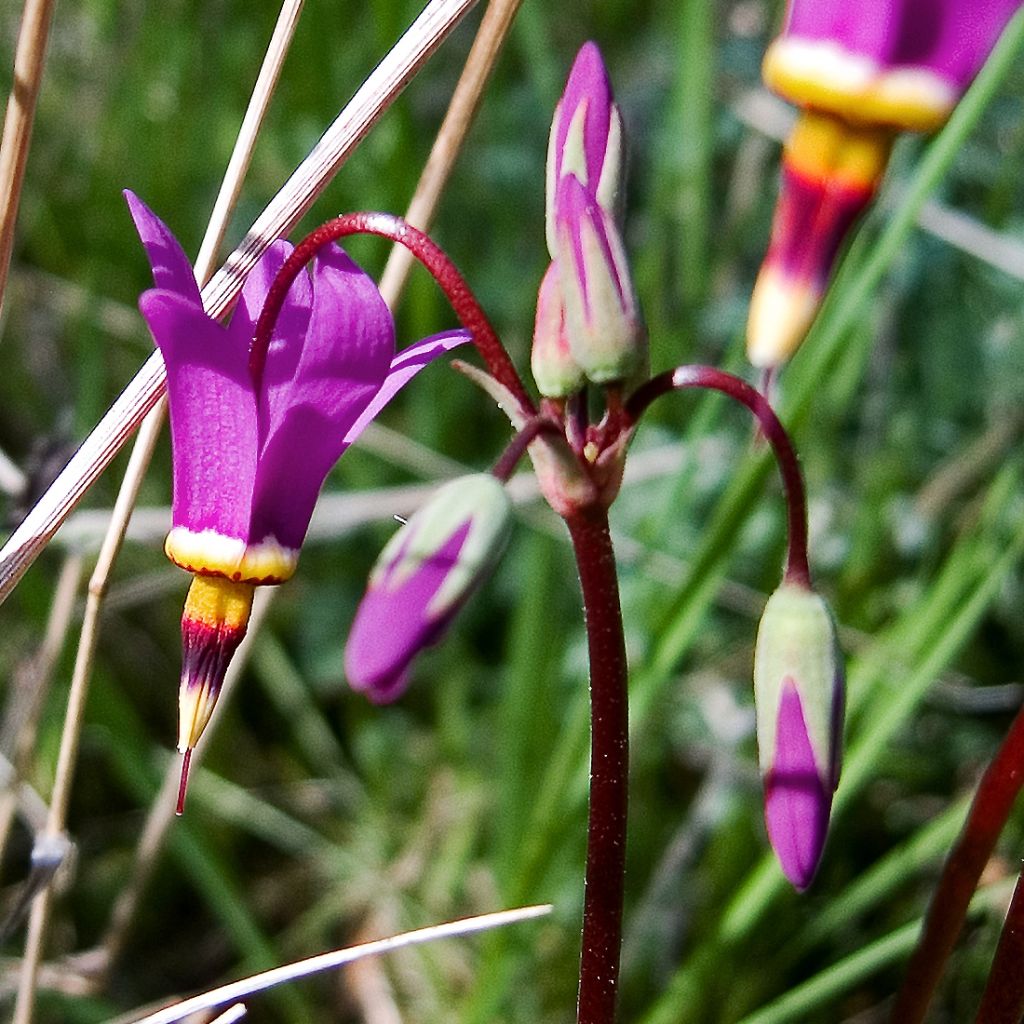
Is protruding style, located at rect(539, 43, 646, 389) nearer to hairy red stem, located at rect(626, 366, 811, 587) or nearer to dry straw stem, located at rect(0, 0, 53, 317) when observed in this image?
hairy red stem, located at rect(626, 366, 811, 587)

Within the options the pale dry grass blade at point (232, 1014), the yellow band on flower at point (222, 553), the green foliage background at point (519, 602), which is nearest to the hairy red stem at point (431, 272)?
the yellow band on flower at point (222, 553)

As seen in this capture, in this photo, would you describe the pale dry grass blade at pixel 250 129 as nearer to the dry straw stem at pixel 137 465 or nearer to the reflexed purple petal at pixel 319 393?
the dry straw stem at pixel 137 465

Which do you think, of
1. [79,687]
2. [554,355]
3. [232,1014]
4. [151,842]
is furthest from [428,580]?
[151,842]

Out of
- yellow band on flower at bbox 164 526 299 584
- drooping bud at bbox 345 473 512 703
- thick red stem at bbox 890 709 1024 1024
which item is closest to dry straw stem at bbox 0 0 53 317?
yellow band on flower at bbox 164 526 299 584

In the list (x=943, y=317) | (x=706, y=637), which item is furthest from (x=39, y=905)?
(x=943, y=317)

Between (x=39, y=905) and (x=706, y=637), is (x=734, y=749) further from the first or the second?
(x=39, y=905)

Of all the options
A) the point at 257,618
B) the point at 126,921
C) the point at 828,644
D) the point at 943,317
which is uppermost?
the point at 828,644
